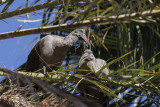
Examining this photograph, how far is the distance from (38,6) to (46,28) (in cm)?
34

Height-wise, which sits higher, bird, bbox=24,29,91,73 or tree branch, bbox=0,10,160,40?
tree branch, bbox=0,10,160,40

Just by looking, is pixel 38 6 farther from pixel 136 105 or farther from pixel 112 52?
pixel 112 52

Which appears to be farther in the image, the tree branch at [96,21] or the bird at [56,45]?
the bird at [56,45]

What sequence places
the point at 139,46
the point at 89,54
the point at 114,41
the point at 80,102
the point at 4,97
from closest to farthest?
1. the point at 80,102
2. the point at 4,97
3. the point at 89,54
4. the point at 139,46
5. the point at 114,41

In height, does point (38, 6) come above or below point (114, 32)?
above

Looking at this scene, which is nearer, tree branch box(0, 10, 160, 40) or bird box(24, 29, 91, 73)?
tree branch box(0, 10, 160, 40)

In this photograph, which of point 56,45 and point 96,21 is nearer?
point 96,21

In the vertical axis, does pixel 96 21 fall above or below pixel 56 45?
above

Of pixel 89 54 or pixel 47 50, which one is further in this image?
pixel 47 50

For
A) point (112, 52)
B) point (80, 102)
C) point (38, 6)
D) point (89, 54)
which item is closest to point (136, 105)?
point (89, 54)

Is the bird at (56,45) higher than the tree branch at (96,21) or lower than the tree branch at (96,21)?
lower

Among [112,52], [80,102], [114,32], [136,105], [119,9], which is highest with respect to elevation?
[119,9]

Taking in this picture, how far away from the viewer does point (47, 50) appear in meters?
3.66

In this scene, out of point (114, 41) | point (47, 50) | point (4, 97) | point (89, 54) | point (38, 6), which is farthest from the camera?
point (114, 41)
